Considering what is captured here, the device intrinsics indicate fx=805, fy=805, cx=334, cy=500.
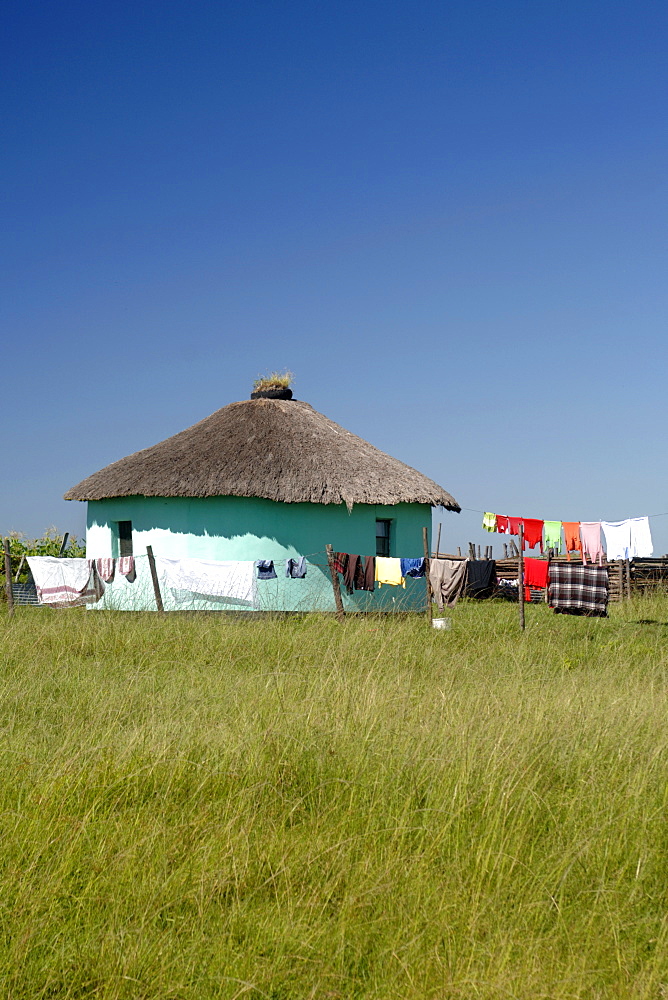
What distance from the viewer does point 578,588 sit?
12188 mm

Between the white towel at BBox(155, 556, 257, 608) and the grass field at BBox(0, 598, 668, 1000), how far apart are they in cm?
788

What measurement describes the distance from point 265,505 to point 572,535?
866 centimetres

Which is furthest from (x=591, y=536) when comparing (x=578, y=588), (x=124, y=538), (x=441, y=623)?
(x=124, y=538)

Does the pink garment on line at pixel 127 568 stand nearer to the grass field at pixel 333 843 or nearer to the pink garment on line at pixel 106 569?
the pink garment on line at pixel 106 569

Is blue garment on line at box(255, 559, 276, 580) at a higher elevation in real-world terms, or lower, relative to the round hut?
lower

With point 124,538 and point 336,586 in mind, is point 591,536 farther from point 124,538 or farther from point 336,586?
point 124,538

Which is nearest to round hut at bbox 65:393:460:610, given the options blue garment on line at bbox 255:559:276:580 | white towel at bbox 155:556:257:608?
white towel at bbox 155:556:257:608

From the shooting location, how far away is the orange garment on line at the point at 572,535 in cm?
1956

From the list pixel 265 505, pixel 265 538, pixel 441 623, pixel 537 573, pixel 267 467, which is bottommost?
pixel 441 623

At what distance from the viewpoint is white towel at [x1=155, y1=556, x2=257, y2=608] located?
13.6 m

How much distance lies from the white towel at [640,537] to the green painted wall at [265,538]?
20.0 feet

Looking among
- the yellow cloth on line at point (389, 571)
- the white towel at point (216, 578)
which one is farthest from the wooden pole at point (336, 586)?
the white towel at point (216, 578)

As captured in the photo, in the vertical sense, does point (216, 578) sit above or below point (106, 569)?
below

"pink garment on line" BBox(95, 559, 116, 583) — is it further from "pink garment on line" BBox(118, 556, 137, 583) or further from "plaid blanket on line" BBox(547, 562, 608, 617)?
"plaid blanket on line" BBox(547, 562, 608, 617)
